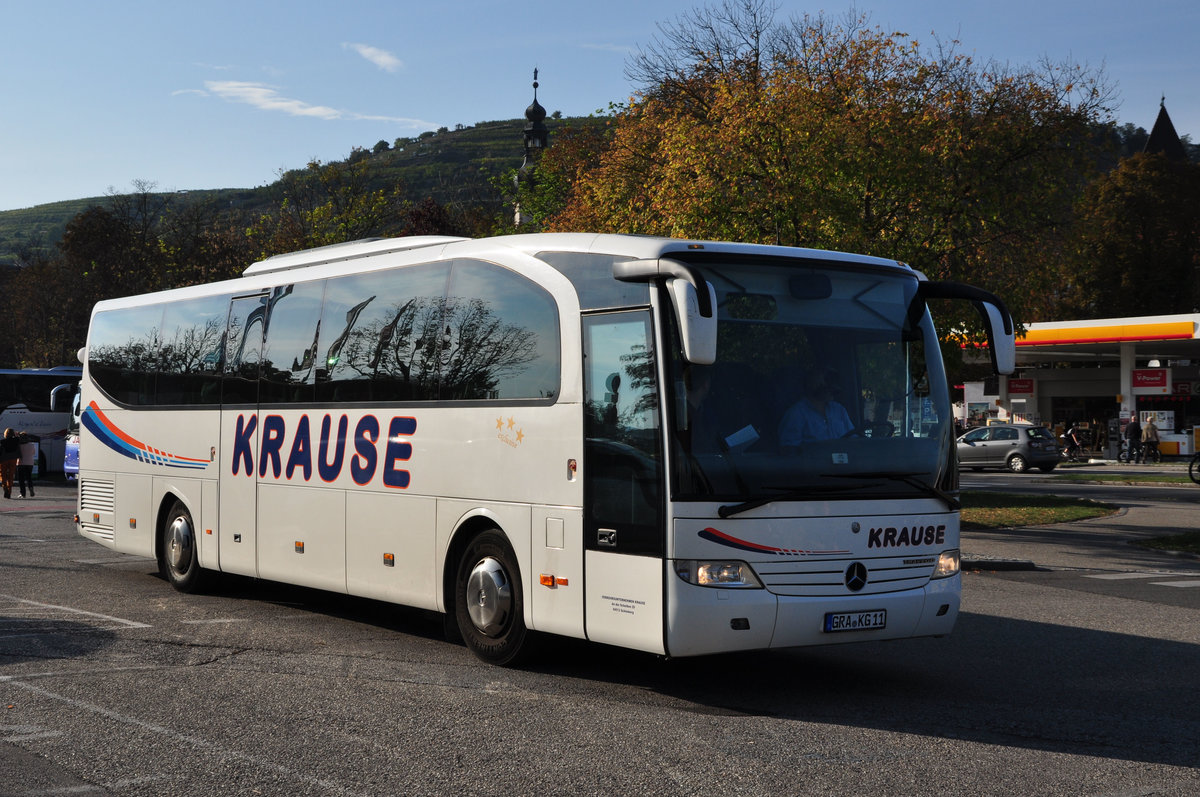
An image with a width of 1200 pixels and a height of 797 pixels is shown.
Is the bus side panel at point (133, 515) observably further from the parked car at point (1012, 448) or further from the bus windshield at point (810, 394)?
the parked car at point (1012, 448)

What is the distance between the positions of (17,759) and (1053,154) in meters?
22.7

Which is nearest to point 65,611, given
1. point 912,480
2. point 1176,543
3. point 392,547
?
point 392,547

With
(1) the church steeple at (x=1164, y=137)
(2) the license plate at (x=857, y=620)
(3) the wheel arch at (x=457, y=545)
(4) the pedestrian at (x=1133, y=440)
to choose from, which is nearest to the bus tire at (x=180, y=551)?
(3) the wheel arch at (x=457, y=545)

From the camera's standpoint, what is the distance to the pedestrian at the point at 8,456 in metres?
31.0

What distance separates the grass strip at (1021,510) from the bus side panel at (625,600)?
15932 millimetres

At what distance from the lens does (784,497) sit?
793cm

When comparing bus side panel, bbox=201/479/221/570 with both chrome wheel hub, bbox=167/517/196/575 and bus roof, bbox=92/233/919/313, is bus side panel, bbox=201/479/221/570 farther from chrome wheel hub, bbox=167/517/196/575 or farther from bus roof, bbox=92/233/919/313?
bus roof, bbox=92/233/919/313

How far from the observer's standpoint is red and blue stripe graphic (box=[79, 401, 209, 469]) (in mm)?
13742

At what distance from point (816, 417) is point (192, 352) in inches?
319

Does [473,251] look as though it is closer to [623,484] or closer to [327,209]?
[623,484]

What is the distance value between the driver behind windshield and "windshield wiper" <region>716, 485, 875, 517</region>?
0.29 m

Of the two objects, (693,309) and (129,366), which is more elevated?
(693,309)

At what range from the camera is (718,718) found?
7578mm

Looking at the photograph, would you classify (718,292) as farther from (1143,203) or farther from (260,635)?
(1143,203)
